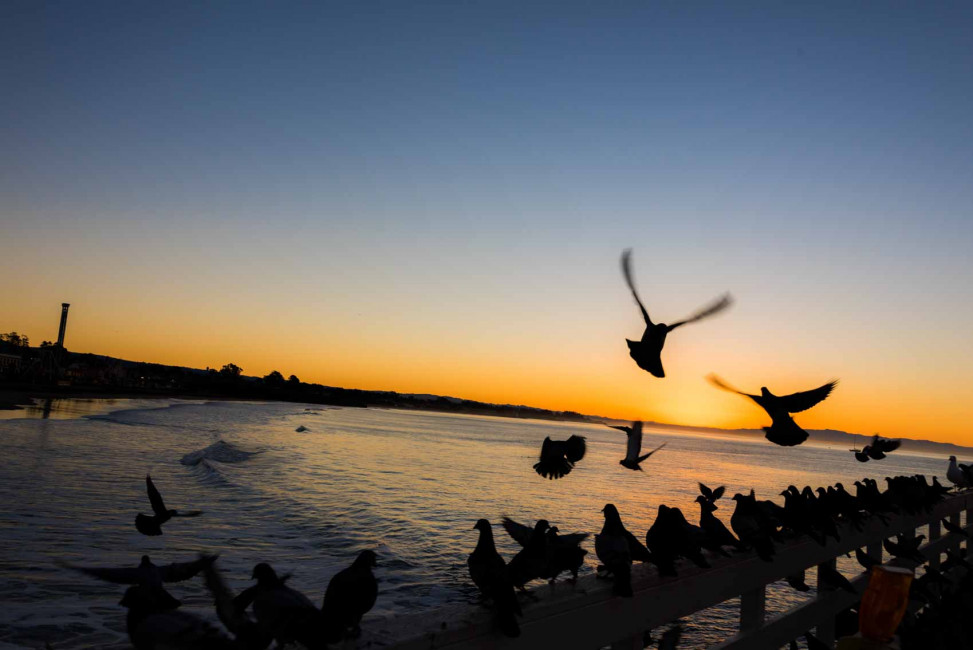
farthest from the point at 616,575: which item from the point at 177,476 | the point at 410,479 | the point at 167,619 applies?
the point at 410,479

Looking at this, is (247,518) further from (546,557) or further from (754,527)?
(546,557)

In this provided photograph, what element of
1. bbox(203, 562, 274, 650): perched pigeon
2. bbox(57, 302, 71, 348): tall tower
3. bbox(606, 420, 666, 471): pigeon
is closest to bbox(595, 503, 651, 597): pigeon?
bbox(606, 420, 666, 471): pigeon

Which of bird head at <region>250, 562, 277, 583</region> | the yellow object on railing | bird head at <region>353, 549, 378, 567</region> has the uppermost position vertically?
the yellow object on railing

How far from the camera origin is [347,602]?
1429mm

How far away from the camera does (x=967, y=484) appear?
24.7 ft

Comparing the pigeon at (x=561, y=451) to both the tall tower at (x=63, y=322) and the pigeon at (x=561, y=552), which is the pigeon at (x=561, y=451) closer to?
the pigeon at (x=561, y=552)

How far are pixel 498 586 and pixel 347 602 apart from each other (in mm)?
416

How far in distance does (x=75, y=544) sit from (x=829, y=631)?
10.5 m

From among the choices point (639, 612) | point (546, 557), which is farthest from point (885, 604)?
point (546, 557)

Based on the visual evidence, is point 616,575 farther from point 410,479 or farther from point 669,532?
point 410,479

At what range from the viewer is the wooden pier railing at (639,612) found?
57.6 inches

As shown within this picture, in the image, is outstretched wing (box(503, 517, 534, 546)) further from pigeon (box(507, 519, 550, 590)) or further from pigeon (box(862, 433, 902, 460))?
pigeon (box(862, 433, 902, 460))

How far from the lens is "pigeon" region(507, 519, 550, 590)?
6.08ft

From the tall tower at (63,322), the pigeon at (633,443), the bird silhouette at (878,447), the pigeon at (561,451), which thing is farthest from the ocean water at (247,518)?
the tall tower at (63,322)
